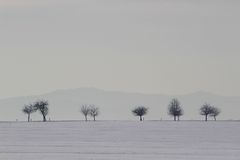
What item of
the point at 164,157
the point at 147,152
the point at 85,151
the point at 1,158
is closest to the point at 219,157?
the point at 164,157

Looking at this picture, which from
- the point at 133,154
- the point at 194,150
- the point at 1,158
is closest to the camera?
the point at 1,158

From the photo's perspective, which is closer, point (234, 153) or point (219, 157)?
point (219, 157)

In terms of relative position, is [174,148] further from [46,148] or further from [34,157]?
[34,157]

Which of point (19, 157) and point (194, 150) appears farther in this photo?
point (194, 150)

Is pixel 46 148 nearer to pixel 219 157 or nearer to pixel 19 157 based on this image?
pixel 19 157

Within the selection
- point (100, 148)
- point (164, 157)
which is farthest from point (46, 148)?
point (164, 157)

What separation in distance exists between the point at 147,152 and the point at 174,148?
5.68m

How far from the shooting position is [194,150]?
6169cm

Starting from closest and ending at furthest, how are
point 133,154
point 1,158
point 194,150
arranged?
1. point 1,158
2. point 133,154
3. point 194,150

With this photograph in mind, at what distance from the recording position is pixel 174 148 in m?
64.6

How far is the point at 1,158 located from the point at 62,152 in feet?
25.0

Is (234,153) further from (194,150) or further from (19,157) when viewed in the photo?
(19,157)

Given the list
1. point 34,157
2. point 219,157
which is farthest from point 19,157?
point 219,157

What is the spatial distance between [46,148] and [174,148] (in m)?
11.0
